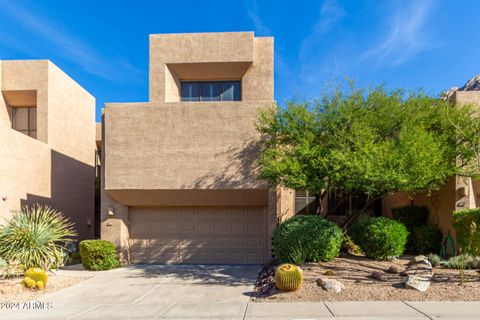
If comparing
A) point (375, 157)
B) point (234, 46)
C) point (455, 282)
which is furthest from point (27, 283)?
point (234, 46)

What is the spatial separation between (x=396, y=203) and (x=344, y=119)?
21.0ft

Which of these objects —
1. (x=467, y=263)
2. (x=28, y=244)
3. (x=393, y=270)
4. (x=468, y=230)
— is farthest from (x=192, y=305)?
(x=468, y=230)

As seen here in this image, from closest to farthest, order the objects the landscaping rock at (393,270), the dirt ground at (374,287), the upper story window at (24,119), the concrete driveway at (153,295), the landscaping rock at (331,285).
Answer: the concrete driveway at (153,295), the dirt ground at (374,287), the landscaping rock at (331,285), the landscaping rock at (393,270), the upper story window at (24,119)

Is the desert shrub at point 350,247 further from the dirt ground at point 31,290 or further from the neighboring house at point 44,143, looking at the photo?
the neighboring house at point 44,143

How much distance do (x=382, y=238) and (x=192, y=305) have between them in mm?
6196

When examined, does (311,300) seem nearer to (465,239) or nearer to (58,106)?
(465,239)

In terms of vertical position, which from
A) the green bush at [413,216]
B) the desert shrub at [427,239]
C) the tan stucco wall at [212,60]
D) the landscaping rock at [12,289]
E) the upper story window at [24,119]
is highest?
the tan stucco wall at [212,60]

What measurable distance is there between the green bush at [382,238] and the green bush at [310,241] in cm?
102

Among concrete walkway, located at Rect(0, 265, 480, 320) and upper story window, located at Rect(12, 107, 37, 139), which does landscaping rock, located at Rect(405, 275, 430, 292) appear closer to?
concrete walkway, located at Rect(0, 265, 480, 320)

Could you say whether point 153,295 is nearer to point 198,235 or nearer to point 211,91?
point 198,235

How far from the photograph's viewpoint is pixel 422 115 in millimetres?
10438

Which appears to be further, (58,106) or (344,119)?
(58,106)

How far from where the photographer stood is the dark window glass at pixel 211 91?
650 inches

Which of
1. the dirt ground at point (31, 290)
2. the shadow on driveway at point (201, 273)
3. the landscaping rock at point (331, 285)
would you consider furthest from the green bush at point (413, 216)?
the dirt ground at point (31, 290)
